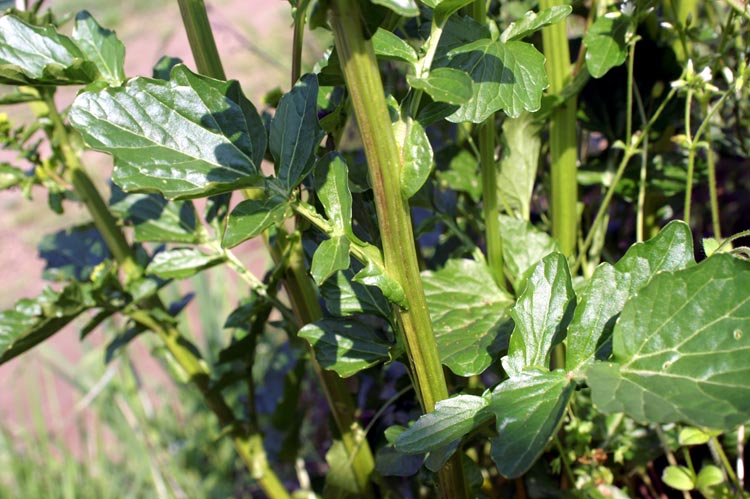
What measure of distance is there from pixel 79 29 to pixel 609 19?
1.58 feet

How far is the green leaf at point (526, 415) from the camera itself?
39 centimetres

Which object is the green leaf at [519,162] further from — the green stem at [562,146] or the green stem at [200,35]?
the green stem at [200,35]

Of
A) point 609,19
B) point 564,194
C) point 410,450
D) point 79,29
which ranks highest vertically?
point 79,29

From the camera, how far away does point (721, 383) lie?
39 cm

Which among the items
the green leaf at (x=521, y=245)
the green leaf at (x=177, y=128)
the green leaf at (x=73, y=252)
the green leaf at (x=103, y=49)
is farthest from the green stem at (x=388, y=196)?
the green leaf at (x=73, y=252)

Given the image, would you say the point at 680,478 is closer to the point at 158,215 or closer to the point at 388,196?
the point at 388,196

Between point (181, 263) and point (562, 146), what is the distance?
39 cm

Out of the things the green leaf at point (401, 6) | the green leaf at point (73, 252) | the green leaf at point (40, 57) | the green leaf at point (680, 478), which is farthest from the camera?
the green leaf at point (73, 252)

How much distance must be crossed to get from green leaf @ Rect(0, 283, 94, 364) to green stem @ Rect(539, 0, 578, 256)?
495 mm

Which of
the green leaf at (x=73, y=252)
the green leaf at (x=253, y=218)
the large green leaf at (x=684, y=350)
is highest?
the green leaf at (x=73, y=252)

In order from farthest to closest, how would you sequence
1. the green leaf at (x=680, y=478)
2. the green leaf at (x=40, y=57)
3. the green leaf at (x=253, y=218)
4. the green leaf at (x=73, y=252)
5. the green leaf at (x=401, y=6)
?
the green leaf at (x=73, y=252) → the green leaf at (x=680, y=478) → the green leaf at (x=40, y=57) → the green leaf at (x=253, y=218) → the green leaf at (x=401, y=6)

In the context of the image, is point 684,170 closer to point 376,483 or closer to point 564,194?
point 564,194

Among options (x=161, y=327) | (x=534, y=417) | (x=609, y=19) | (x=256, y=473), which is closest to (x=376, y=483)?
(x=256, y=473)

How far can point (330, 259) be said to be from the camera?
454mm
